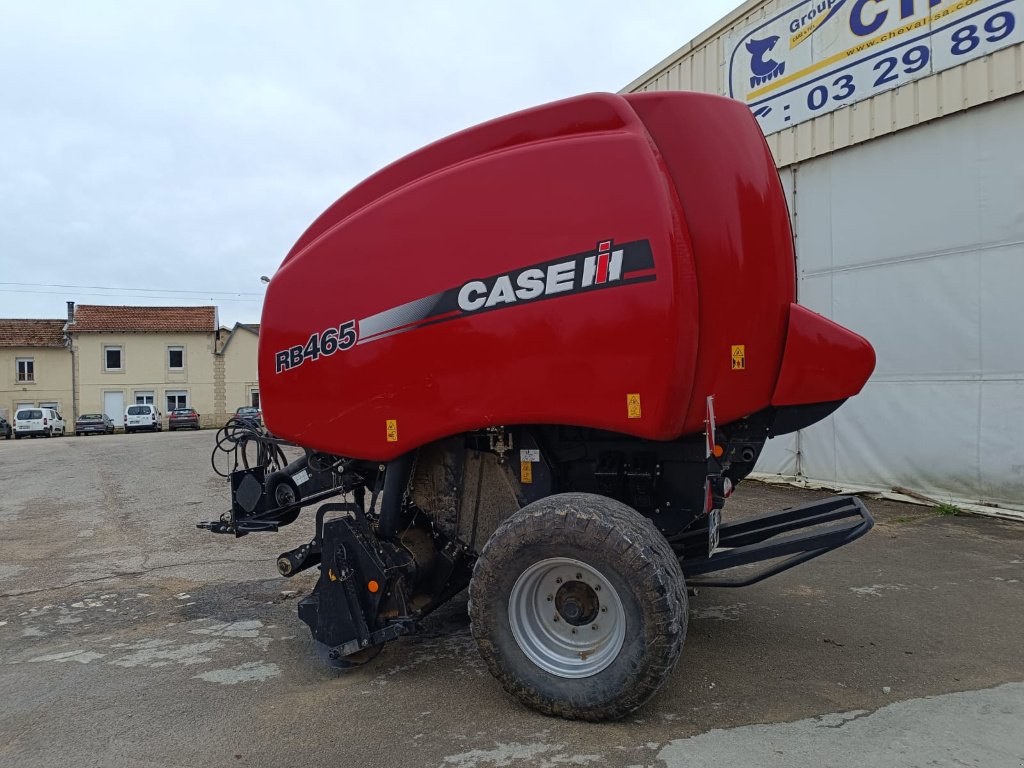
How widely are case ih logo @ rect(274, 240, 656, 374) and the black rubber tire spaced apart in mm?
979

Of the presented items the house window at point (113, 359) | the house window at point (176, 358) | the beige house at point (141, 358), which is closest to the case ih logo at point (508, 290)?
the beige house at point (141, 358)

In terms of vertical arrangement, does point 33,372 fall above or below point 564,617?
above

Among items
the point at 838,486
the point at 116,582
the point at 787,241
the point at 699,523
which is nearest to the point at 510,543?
the point at 699,523

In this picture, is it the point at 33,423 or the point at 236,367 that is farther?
the point at 236,367

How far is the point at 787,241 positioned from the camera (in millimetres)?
3721

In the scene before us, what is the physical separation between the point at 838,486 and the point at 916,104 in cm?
491

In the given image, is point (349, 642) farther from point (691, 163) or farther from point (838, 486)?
point (838, 486)

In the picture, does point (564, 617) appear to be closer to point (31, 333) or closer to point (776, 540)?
point (776, 540)

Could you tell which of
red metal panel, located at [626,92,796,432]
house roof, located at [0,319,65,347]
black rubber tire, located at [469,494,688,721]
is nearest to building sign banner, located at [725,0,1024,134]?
red metal panel, located at [626,92,796,432]

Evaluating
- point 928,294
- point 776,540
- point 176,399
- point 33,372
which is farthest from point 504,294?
point 33,372

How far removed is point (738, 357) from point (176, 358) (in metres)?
47.6

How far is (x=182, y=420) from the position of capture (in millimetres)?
40875

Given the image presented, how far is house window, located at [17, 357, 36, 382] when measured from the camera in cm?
4281

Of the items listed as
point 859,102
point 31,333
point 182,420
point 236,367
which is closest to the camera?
point 859,102
